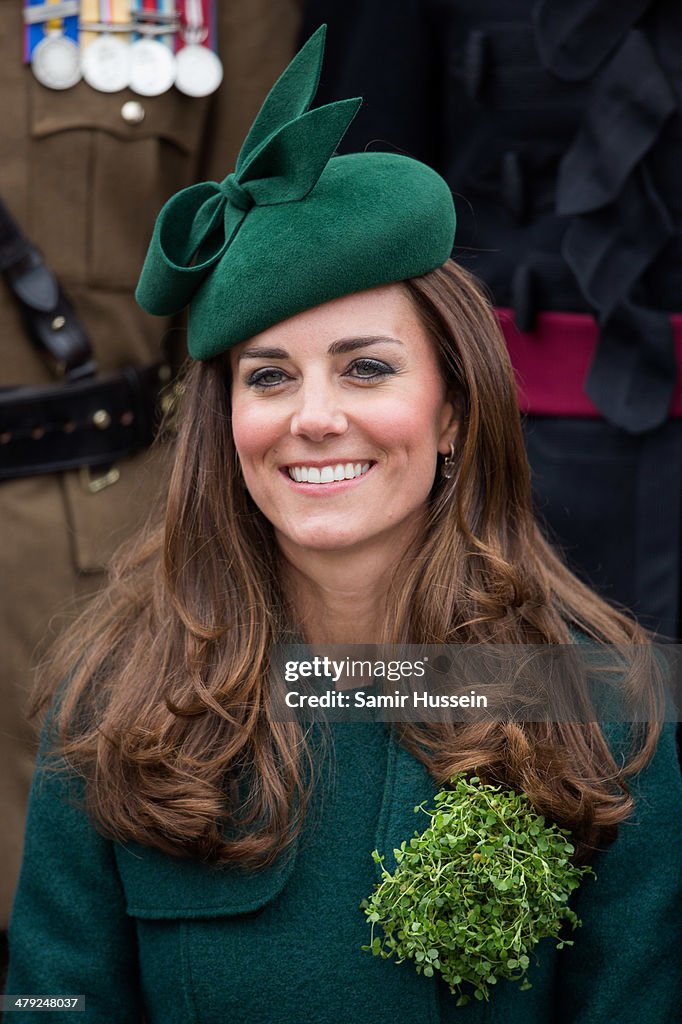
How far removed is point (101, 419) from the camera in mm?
2742

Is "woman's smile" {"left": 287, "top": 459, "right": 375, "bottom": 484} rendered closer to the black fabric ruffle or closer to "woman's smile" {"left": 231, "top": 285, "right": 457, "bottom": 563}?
"woman's smile" {"left": 231, "top": 285, "right": 457, "bottom": 563}

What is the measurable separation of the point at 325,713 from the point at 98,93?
133 cm

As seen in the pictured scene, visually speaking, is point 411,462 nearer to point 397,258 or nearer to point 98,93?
point 397,258

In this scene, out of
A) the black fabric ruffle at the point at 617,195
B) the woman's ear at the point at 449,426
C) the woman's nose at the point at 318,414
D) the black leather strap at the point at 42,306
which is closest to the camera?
the woman's nose at the point at 318,414

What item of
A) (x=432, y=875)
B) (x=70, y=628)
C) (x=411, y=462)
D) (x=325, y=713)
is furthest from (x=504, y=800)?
(x=70, y=628)

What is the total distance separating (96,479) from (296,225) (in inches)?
38.4

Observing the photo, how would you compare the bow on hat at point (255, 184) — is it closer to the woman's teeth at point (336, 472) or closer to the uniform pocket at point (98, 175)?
the woman's teeth at point (336, 472)

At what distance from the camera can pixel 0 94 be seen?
271cm

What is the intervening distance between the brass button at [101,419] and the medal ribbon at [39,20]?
0.68m

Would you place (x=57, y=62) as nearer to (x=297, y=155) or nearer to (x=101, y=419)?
(x=101, y=419)

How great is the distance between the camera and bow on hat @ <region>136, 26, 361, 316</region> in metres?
1.92

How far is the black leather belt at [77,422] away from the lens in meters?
2.69

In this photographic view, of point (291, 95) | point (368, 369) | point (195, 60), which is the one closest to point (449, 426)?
point (368, 369)

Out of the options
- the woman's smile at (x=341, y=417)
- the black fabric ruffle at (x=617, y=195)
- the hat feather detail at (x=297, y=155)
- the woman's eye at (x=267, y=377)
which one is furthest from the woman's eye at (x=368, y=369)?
the black fabric ruffle at (x=617, y=195)
